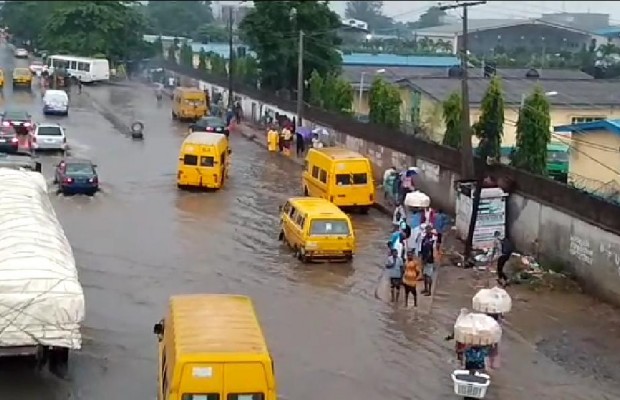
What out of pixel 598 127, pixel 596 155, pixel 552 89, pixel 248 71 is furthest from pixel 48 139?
pixel 248 71

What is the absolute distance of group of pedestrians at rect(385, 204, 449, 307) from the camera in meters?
24.0

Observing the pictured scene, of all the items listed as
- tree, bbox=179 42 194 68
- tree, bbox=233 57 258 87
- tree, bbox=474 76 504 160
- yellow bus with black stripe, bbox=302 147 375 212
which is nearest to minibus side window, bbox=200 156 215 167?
yellow bus with black stripe, bbox=302 147 375 212

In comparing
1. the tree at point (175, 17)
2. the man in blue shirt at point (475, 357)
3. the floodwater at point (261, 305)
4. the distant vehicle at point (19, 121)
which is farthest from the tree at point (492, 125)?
the tree at point (175, 17)

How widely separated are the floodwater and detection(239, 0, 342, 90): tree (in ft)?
71.8

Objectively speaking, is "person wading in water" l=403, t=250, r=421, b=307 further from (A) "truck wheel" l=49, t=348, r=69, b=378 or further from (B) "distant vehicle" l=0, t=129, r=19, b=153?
(B) "distant vehicle" l=0, t=129, r=19, b=153

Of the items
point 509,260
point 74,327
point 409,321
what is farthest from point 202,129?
point 74,327

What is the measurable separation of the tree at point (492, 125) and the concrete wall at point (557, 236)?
143cm

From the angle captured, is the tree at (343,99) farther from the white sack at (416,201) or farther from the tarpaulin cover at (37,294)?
the tarpaulin cover at (37,294)

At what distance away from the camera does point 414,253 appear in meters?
26.8

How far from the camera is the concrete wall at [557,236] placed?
2448 cm

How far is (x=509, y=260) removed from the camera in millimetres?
28250

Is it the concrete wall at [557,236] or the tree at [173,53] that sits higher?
the tree at [173,53]

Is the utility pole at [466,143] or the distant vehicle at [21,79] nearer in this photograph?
the utility pole at [466,143]

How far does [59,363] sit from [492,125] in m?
18.6
